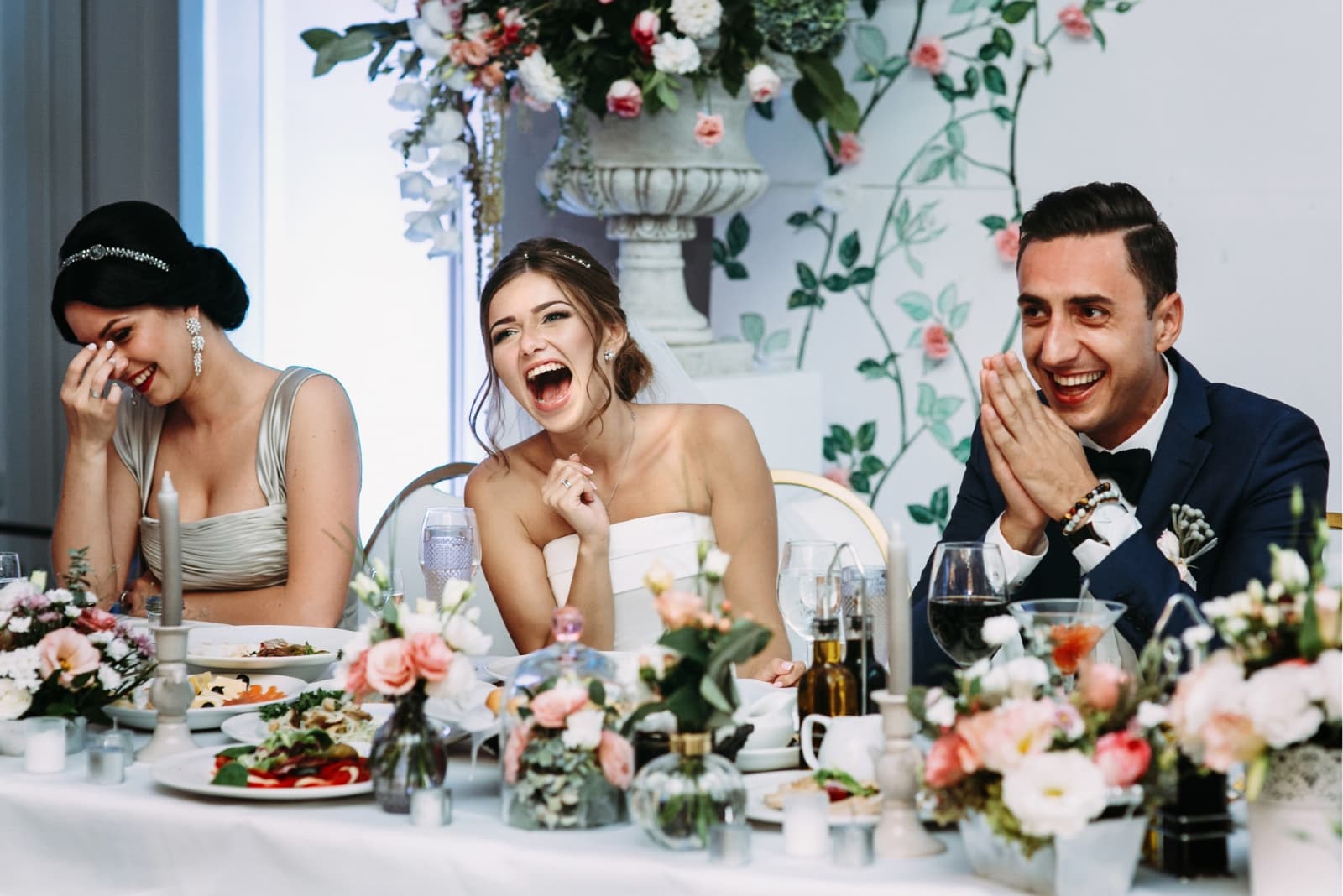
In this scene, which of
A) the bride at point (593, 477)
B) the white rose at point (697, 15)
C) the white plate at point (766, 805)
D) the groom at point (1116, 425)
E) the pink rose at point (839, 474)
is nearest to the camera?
the white plate at point (766, 805)

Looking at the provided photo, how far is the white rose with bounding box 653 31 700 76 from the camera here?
3.33 m

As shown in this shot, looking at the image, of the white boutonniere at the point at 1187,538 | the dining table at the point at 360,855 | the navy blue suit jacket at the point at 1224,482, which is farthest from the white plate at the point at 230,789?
the white boutonniere at the point at 1187,538

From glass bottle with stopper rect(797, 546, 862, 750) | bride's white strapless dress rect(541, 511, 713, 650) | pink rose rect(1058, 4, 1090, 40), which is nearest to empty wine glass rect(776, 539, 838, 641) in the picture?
glass bottle with stopper rect(797, 546, 862, 750)

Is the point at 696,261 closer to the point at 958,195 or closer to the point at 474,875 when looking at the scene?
the point at 958,195

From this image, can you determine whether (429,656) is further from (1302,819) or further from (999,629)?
(1302,819)

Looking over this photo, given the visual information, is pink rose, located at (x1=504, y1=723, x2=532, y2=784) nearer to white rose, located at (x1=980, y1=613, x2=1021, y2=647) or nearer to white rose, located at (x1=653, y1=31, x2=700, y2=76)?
white rose, located at (x1=980, y1=613, x2=1021, y2=647)

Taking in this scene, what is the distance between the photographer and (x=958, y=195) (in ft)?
12.6

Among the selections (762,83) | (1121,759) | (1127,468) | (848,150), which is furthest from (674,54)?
(1121,759)

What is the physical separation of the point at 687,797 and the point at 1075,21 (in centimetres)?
277

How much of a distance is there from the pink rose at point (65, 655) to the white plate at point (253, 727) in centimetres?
16

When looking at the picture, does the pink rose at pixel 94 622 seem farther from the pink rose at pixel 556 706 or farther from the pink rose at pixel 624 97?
the pink rose at pixel 624 97

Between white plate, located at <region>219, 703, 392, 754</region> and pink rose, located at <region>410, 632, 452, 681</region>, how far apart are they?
0.25m

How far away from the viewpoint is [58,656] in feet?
5.71

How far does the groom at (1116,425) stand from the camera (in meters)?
2.22
